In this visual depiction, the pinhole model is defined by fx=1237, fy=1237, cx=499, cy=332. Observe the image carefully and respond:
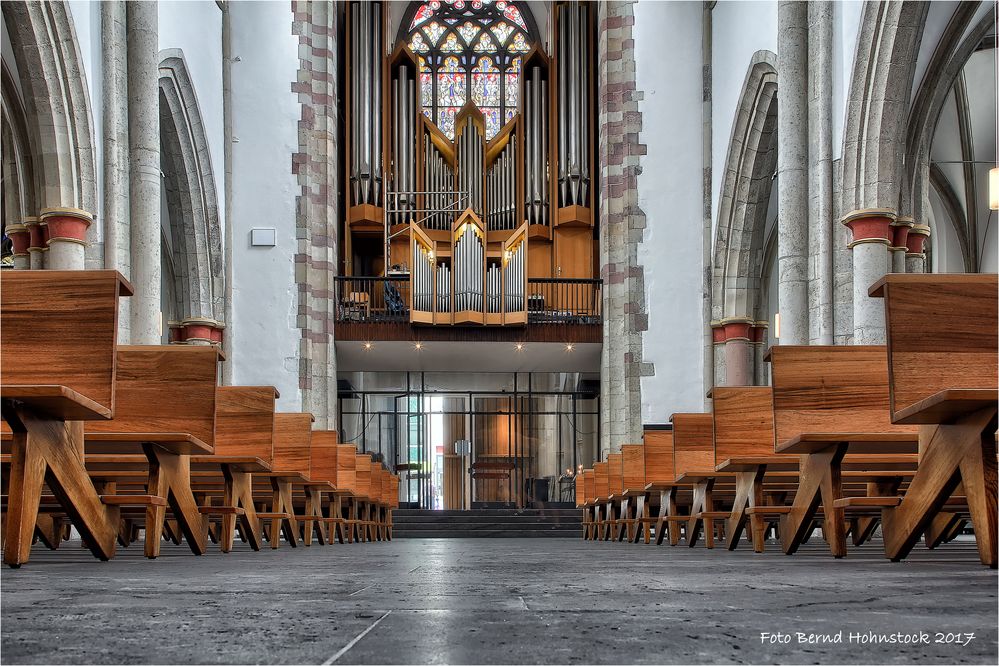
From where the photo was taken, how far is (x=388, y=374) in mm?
22062

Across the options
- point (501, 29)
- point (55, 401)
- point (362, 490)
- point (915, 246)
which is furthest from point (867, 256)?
point (501, 29)

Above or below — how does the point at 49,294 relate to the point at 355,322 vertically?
below

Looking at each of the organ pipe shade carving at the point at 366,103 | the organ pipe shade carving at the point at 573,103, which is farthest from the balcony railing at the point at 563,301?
the organ pipe shade carving at the point at 366,103

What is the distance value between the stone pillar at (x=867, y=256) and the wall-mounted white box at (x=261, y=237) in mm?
9628

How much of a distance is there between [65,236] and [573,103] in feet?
45.2

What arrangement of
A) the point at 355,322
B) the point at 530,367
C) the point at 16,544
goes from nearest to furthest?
the point at 16,544, the point at 355,322, the point at 530,367

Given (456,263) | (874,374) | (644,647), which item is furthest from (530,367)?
(644,647)

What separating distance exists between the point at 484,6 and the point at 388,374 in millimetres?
8359

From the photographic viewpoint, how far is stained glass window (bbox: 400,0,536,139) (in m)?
24.8

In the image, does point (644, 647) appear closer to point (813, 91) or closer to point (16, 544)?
point (16, 544)

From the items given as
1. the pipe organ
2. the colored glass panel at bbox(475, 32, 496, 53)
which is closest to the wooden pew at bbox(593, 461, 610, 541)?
the pipe organ

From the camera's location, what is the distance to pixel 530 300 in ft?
69.4

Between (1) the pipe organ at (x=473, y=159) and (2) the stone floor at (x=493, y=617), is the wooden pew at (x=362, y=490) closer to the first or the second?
(2) the stone floor at (x=493, y=617)

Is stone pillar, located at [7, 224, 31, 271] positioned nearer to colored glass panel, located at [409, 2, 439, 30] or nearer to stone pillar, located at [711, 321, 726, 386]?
stone pillar, located at [711, 321, 726, 386]
